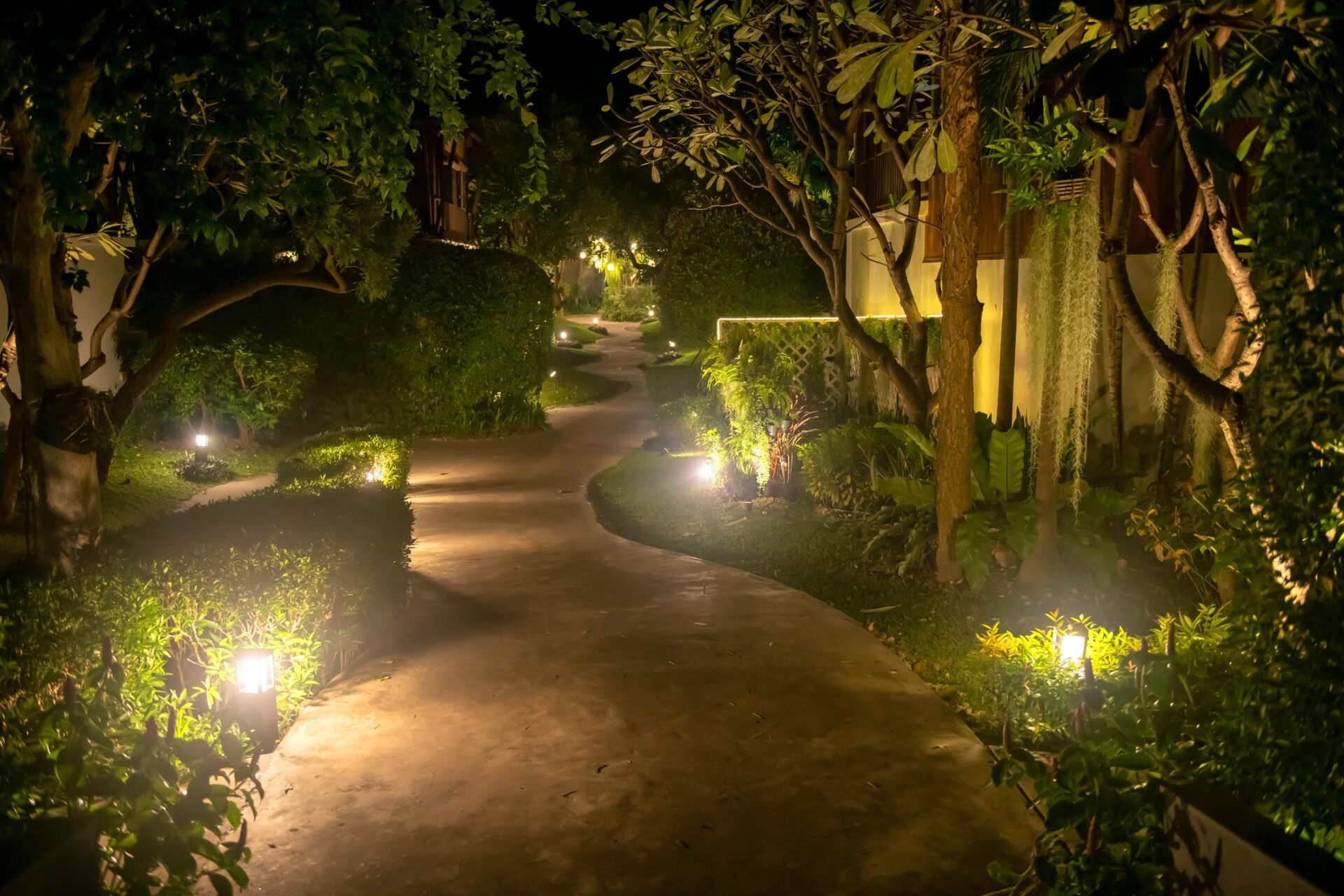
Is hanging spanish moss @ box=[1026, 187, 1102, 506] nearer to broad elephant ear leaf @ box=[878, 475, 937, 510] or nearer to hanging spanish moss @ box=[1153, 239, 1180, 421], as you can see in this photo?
hanging spanish moss @ box=[1153, 239, 1180, 421]

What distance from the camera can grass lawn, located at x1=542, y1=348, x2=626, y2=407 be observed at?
25984 mm

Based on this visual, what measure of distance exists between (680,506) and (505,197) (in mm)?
28234

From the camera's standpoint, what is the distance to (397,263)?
18469 mm

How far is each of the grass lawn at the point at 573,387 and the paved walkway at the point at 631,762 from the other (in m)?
16.4

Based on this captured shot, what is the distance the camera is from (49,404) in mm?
6594

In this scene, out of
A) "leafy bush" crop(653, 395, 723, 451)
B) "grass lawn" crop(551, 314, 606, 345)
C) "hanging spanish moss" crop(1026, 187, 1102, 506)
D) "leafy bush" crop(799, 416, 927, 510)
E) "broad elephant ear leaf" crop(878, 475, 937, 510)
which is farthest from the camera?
"grass lawn" crop(551, 314, 606, 345)

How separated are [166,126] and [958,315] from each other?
5515mm

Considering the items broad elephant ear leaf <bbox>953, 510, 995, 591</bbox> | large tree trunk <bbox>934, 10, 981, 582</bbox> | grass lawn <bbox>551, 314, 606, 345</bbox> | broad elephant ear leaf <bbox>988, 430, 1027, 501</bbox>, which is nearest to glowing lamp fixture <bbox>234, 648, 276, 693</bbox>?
broad elephant ear leaf <bbox>953, 510, 995, 591</bbox>

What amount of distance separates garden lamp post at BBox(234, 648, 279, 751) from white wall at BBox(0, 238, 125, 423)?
450 inches

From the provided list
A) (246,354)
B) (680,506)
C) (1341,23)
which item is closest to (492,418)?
A: (246,354)

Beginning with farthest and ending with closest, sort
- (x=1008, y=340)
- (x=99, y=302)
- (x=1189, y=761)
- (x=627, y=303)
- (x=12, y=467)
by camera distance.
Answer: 1. (x=627, y=303)
2. (x=99, y=302)
3. (x=1008, y=340)
4. (x=12, y=467)
5. (x=1189, y=761)

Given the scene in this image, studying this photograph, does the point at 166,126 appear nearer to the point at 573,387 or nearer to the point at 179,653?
the point at 179,653

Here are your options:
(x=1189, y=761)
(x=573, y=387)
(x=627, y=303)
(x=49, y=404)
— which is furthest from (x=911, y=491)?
(x=627, y=303)

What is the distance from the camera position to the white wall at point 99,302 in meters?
15.7
